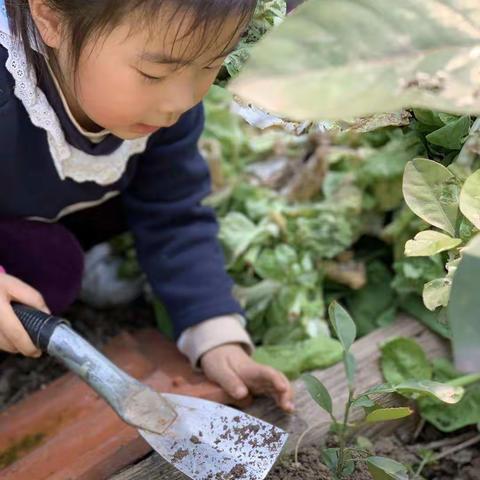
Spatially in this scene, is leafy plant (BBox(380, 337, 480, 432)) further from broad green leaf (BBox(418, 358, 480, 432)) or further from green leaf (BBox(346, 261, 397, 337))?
green leaf (BBox(346, 261, 397, 337))

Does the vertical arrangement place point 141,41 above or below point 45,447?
above

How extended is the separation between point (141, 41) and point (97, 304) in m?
0.67

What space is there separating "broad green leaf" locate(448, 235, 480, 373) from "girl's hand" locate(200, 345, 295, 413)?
0.58 metres

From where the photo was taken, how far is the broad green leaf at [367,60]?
0.62 metres

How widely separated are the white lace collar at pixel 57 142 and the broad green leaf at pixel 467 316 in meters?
0.70

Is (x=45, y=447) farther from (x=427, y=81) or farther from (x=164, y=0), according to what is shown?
(x=427, y=81)

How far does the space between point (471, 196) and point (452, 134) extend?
16cm

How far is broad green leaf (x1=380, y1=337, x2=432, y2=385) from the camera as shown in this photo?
127 cm

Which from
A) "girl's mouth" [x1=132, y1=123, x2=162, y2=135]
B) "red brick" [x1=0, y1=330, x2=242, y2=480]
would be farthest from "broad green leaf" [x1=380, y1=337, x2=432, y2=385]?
"girl's mouth" [x1=132, y1=123, x2=162, y2=135]

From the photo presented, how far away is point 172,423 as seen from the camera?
1112mm

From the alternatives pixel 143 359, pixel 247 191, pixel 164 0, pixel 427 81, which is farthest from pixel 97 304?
pixel 427 81

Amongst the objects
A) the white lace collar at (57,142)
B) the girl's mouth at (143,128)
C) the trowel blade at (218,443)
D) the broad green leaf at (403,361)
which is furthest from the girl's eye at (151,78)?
the broad green leaf at (403,361)

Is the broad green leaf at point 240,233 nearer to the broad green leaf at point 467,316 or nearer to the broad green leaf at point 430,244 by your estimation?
the broad green leaf at point 430,244

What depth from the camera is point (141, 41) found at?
0.97 metres
